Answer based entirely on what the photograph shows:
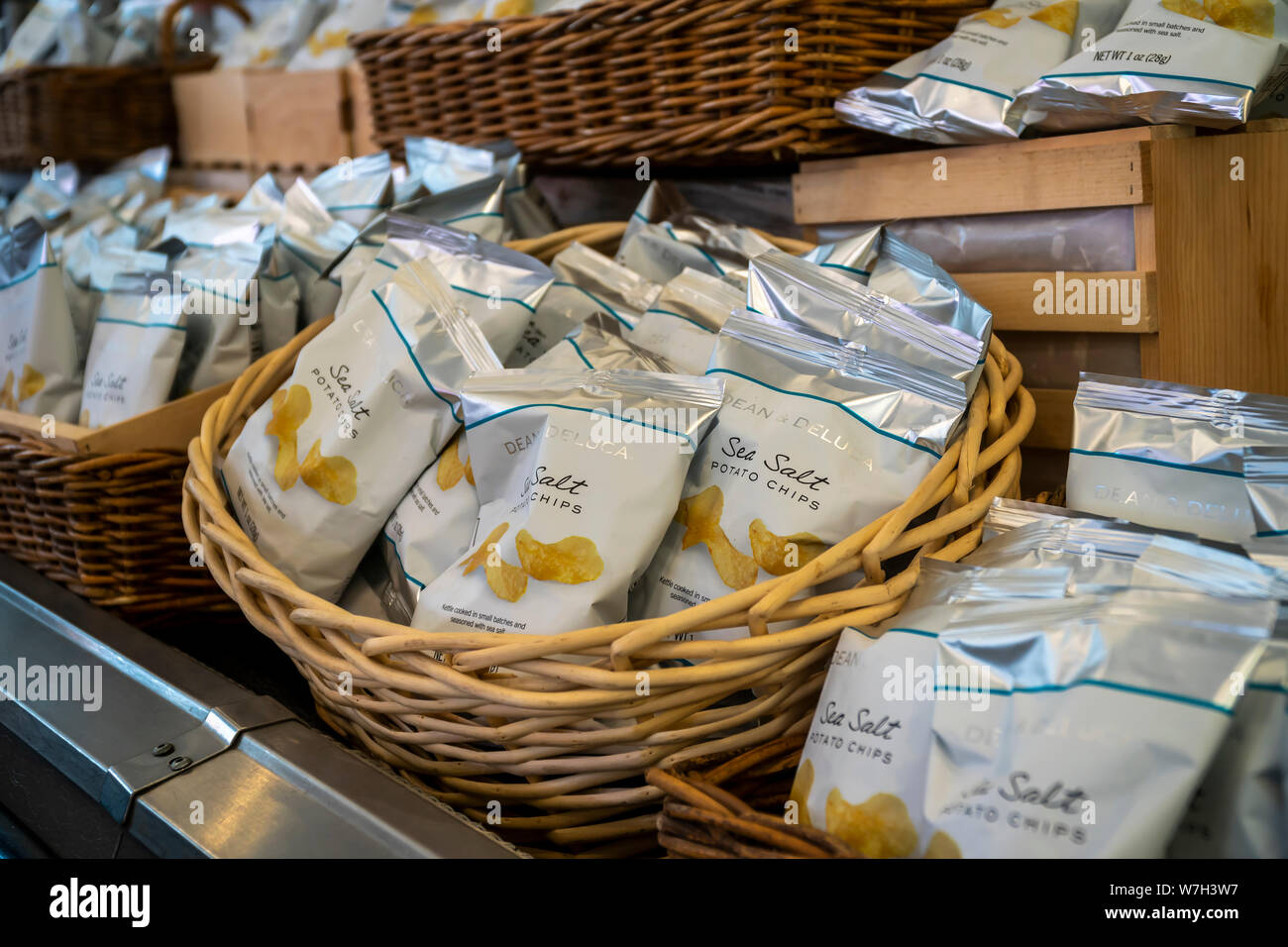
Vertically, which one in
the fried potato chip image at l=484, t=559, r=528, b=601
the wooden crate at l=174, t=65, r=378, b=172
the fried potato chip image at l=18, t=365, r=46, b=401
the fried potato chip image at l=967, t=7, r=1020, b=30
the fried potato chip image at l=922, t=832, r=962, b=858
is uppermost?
the fried potato chip image at l=967, t=7, r=1020, b=30

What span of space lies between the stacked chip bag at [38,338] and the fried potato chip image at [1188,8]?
4.23 ft

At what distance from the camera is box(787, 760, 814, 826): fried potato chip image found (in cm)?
60

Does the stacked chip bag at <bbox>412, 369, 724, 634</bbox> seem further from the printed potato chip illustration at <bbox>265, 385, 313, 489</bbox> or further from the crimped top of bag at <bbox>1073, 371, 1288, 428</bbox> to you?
the crimped top of bag at <bbox>1073, 371, 1288, 428</bbox>

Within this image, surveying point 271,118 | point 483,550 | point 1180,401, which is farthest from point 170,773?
point 271,118

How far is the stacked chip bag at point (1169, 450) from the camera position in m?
0.71

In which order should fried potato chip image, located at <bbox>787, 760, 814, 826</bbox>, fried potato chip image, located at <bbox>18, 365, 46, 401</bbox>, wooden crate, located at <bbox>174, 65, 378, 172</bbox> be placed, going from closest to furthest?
fried potato chip image, located at <bbox>787, 760, 814, 826</bbox> → fried potato chip image, located at <bbox>18, 365, 46, 401</bbox> → wooden crate, located at <bbox>174, 65, 378, 172</bbox>

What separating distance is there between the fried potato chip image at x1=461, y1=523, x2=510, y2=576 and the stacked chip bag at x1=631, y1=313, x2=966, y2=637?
0.42ft

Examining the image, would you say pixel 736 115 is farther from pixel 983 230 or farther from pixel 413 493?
pixel 413 493

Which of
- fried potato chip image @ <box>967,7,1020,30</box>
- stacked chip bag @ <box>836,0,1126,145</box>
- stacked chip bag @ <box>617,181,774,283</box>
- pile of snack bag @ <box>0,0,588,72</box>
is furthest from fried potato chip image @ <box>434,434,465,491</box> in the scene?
pile of snack bag @ <box>0,0,588,72</box>

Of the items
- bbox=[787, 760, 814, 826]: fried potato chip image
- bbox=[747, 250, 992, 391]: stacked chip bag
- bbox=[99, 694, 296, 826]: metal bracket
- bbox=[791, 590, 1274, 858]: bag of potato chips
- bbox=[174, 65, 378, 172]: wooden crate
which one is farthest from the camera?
bbox=[174, 65, 378, 172]: wooden crate

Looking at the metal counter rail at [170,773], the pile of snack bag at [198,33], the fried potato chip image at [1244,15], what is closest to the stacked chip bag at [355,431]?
the metal counter rail at [170,773]

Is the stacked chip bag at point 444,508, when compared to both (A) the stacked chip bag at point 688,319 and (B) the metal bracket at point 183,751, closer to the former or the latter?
(A) the stacked chip bag at point 688,319

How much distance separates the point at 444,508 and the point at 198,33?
2162 mm

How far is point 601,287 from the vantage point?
1134mm
